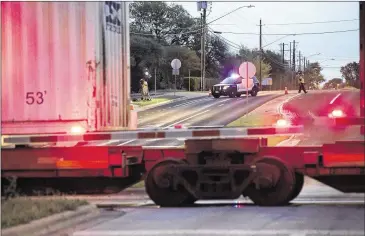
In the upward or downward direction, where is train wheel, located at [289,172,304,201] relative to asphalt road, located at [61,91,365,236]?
A: upward

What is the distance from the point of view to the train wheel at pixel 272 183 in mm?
3754

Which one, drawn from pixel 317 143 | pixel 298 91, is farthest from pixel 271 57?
pixel 317 143

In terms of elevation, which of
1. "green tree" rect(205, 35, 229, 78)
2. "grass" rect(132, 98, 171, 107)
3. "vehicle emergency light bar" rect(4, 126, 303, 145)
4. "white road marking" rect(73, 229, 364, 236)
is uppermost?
"green tree" rect(205, 35, 229, 78)

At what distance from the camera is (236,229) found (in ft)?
15.4

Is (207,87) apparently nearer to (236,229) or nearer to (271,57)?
(271,57)

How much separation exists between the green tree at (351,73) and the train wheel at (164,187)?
1423 millimetres

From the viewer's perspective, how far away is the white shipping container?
3398 mm

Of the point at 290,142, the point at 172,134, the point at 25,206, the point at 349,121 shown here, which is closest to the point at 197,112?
the point at 172,134

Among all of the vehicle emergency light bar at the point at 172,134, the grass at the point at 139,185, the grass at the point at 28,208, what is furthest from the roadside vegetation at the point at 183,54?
the grass at the point at 28,208

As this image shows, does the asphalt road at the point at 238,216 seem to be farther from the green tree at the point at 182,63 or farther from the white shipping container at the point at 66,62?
the white shipping container at the point at 66,62

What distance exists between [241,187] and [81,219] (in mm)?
1853

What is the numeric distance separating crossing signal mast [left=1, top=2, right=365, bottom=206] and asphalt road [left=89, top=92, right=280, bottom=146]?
0.06 m

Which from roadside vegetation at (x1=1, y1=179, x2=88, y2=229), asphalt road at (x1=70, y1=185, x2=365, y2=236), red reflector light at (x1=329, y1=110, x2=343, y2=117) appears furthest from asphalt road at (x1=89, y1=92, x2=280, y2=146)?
roadside vegetation at (x1=1, y1=179, x2=88, y2=229)

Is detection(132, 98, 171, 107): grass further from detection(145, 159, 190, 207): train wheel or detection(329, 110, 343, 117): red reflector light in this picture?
detection(329, 110, 343, 117): red reflector light
